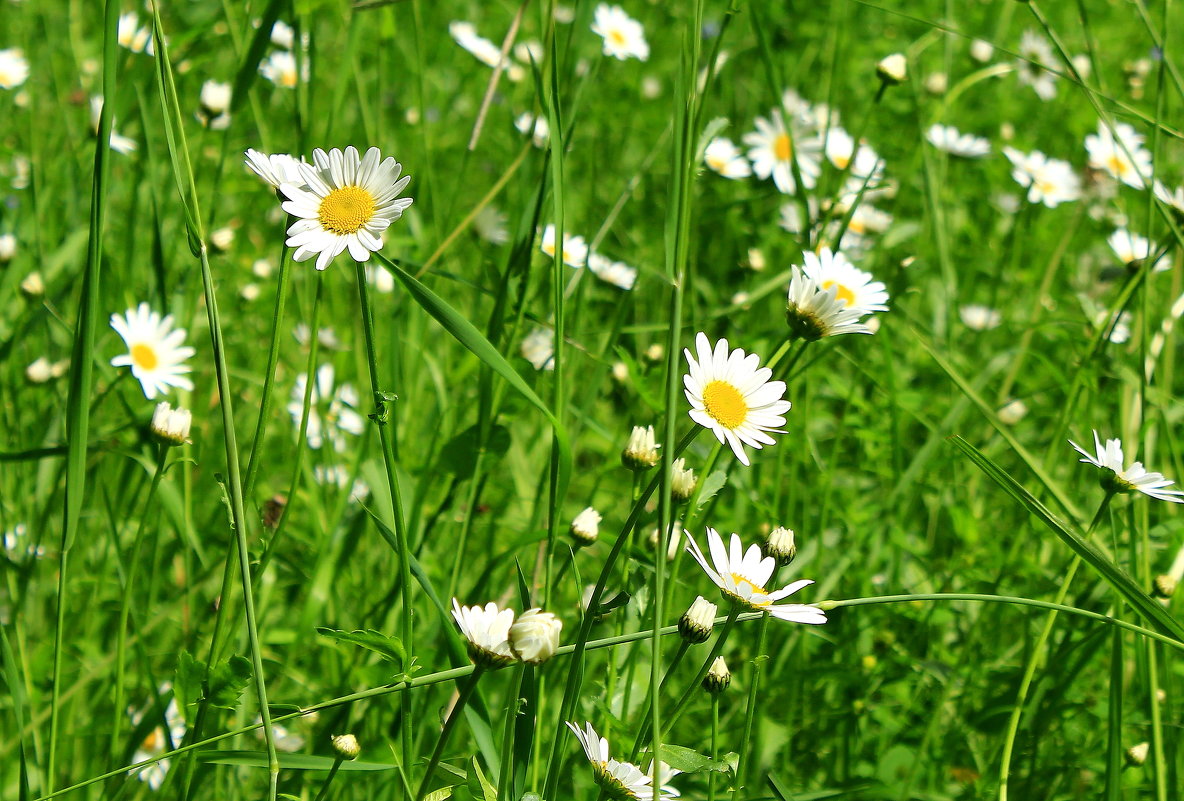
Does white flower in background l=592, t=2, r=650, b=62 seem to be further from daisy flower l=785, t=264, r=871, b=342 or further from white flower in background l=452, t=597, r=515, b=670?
white flower in background l=452, t=597, r=515, b=670

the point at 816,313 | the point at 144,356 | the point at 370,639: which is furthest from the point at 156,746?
the point at 816,313

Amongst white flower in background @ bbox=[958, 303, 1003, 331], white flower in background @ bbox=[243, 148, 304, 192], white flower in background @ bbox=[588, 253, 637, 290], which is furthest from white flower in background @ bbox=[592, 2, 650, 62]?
white flower in background @ bbox=[243, 148, 304, 192]

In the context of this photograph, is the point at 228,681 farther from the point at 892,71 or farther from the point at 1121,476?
the point at 892,71

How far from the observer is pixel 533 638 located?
2.08 feet

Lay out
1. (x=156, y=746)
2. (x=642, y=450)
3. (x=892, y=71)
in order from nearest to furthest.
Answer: (x=642, y=450)
(x=156, y=746)
(x=892, y=71)

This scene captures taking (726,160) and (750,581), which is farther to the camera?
(726,160)

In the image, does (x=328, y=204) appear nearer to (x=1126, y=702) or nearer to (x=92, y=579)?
(x=92, y=579)

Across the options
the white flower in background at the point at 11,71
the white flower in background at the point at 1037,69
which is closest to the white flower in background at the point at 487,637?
the white flower in background at the point at 11,71

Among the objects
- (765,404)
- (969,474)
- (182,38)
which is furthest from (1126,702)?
(182,38)

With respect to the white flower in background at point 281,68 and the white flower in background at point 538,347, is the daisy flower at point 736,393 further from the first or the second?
the white flower in background at point 281,68

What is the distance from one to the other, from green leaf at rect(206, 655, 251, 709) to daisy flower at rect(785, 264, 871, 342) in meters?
0.51

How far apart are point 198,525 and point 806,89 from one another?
6.96ft

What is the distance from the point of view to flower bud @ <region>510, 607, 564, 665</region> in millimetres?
635

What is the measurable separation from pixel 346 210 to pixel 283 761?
1.55 ft
